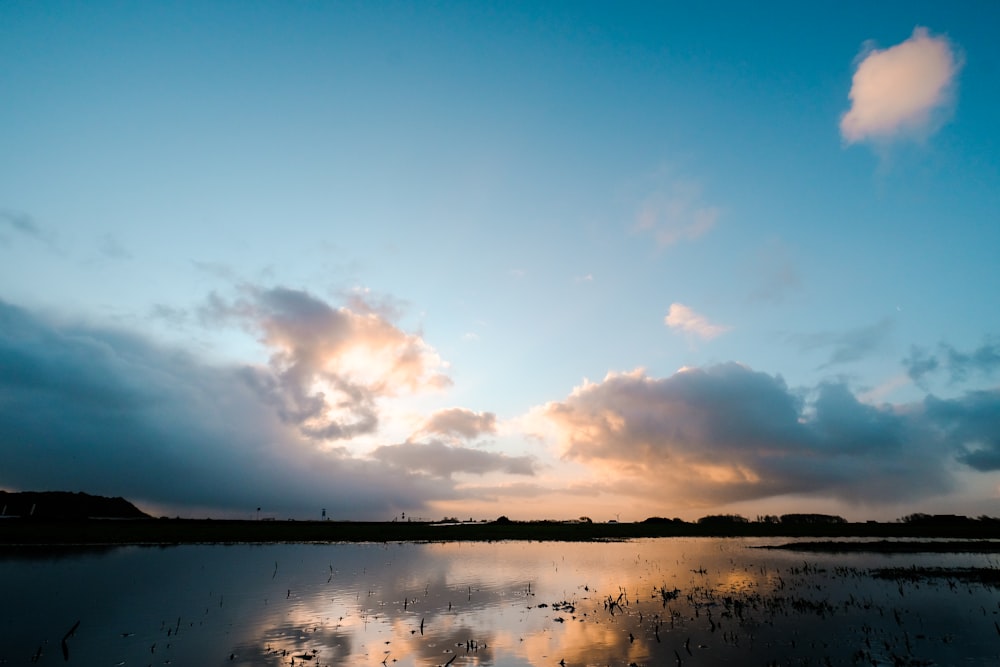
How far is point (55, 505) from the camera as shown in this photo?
152000mm

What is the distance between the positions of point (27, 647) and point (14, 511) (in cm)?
18218

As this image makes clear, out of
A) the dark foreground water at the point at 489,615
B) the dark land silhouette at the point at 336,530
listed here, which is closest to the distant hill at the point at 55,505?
the dark land silhouette at the point at 336,530

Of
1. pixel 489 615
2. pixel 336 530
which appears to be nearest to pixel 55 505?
pixel 336 530

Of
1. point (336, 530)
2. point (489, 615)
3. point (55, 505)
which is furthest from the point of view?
point (55, 505)

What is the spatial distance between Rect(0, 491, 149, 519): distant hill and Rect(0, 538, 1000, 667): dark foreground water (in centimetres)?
13592

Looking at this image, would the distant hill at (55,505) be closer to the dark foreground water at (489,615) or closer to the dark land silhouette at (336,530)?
the dark land silhouette at (336,530)

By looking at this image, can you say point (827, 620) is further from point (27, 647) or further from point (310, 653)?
point (27, 647)

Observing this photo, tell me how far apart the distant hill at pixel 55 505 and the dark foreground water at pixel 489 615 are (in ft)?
446

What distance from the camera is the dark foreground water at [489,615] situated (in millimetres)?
18422

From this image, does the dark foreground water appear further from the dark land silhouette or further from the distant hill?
the distant hill

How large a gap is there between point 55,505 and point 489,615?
623 ft

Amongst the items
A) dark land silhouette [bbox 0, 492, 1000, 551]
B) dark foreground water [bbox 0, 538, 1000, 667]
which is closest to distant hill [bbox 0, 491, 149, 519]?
dark land silhouette [bbox 0, 492, 1000, 551]

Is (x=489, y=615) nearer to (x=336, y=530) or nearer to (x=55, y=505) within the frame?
(x=336, y=530)

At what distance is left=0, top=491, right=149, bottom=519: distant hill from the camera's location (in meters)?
143
